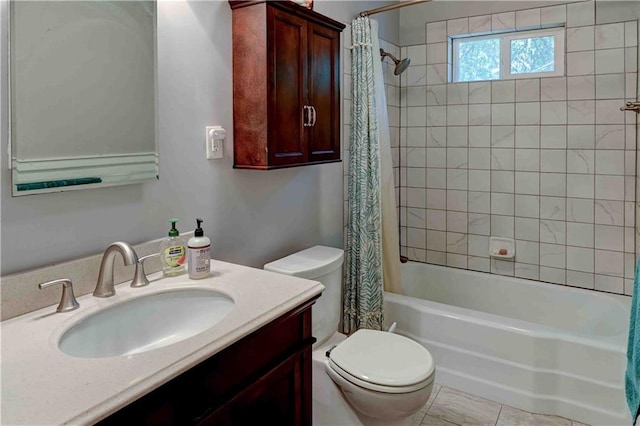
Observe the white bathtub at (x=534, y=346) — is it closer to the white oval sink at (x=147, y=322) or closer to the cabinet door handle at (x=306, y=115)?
the cabinet door handle at (x=306, y=115)

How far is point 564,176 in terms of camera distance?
2.81 meters

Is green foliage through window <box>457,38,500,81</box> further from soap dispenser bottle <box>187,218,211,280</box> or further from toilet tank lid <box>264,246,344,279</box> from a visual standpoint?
soap dispenser bottle <box>187,218,211,280</box>

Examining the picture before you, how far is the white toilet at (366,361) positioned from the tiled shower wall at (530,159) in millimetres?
1408

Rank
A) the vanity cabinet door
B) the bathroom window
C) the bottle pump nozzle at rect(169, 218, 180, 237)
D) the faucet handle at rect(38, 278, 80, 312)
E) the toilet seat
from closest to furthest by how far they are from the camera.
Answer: the vanity cabinet door
the faucet handle at rect(38, 278, 80, 312)
the bottle pump nozzle at rect(169, 218, 180, 237)
the toilet seat
the bathroom window

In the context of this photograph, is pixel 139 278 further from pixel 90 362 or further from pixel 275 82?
pixel 275 82

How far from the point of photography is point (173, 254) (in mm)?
1513

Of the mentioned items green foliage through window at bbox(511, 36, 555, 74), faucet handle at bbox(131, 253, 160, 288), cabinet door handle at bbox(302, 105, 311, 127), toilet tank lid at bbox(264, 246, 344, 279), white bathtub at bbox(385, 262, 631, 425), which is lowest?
white bathtub at bbox(385, 262, 631, 425)

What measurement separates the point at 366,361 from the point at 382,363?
62 mm

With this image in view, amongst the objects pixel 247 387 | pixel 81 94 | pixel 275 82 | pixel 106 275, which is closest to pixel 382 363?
pixel 247 387

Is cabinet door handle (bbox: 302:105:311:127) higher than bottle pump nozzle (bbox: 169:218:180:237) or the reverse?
higher

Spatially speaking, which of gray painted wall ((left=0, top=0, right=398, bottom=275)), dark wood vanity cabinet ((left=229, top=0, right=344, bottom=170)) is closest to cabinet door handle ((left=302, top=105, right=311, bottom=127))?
dark wood vanity cabinet ((left=229, top=0, right=344, bottom=170))

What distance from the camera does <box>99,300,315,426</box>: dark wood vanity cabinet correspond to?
94cm

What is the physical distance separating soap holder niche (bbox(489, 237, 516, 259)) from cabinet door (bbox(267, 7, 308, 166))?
1.69 metres

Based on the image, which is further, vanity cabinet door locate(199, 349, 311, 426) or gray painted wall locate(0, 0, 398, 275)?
gray painted wall locate(0, 0, 398, 275)
